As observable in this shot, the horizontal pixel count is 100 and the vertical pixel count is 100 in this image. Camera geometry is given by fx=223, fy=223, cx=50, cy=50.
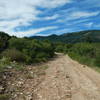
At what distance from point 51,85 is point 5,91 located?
3098 millimetres

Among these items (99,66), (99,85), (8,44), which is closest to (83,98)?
(99,85)

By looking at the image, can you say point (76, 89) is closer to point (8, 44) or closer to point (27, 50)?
point (27, 50)

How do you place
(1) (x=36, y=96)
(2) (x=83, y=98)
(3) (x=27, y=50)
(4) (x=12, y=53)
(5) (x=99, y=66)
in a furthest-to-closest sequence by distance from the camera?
(3) (x=27, y=50) → (4) (x=12, y=53) → (5) (x=99, y=66) → (1) (x=36, y=96) → (2) (x=83, y=98)

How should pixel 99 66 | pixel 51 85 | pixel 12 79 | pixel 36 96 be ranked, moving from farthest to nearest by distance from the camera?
pixel 99 66, pixel 12 79, pixel 51 85, pixel 36 96

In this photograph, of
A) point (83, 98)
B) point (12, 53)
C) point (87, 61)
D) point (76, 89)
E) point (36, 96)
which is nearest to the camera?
point (83, 98)

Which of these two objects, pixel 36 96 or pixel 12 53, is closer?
pixel 36 96

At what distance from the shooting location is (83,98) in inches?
427

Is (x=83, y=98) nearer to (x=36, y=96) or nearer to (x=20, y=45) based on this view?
(x=36, y=96)

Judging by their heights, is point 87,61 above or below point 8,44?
below

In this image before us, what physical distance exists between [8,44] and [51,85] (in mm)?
22904

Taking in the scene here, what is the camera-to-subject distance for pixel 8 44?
117ft

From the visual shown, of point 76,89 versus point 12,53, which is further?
point 12,53

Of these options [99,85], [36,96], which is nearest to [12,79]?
[36,96]

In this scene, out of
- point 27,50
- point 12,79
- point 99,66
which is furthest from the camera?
point 27,50
